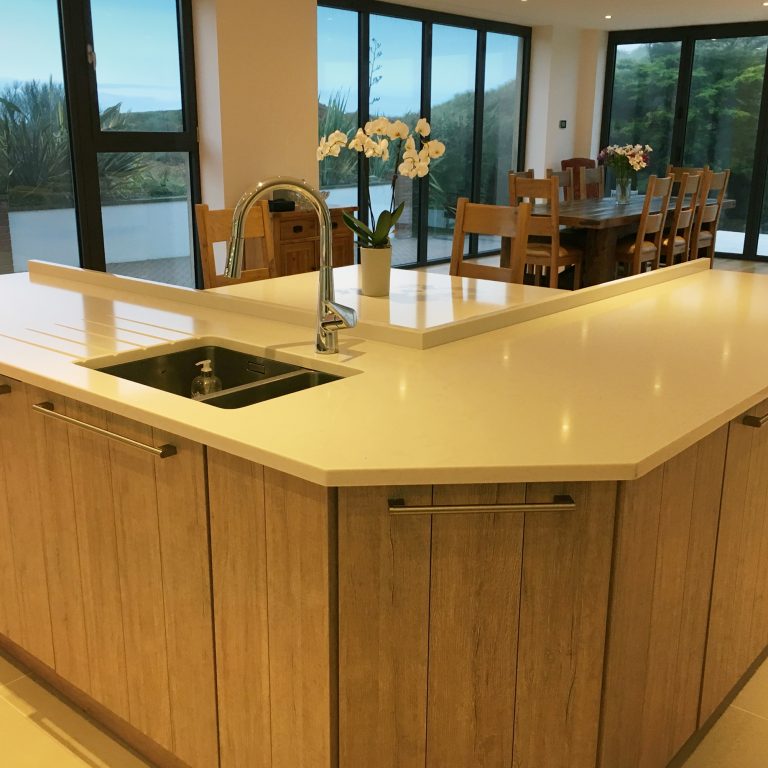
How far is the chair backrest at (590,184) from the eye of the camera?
739 cm

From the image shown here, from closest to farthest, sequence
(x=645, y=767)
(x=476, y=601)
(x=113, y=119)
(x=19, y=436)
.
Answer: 1. (x=476, y=601)
2. (x=645, y=767)
3. (x=19, y=436)
4. (x=113, y=119)

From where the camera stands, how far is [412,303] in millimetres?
2486

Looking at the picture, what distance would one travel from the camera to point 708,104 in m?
9.03

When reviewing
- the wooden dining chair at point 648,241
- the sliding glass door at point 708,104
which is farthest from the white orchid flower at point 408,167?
the sliding glass door at point 708,104

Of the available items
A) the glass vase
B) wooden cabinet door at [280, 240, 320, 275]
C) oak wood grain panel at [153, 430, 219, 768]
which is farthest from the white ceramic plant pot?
the glass vase

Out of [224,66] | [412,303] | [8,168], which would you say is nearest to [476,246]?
[224,66]

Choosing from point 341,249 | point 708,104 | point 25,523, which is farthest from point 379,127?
point 708,104

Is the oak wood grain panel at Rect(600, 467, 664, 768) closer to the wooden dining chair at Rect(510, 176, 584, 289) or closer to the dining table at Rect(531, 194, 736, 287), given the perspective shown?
the wooden dining chair at Rect(510, 176, 584, 289)

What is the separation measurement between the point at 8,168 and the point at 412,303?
10.3 ft

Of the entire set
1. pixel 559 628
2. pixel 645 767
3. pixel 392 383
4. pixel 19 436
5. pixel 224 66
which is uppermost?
pixel 224 66

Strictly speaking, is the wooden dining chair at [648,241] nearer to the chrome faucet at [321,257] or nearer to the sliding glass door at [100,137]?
the sliding glass door at [100,137]

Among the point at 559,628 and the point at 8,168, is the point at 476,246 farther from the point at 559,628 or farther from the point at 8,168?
the point at 559,628

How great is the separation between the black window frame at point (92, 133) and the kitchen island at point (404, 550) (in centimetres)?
330

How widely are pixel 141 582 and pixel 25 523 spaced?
1.43ft
